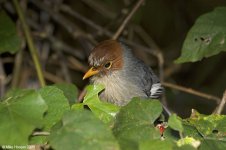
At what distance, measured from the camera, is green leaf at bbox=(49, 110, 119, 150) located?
75.7 inches

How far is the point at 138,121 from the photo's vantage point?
7.20 ft

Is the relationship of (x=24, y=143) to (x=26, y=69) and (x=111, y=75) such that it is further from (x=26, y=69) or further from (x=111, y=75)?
(x=26, y=69)

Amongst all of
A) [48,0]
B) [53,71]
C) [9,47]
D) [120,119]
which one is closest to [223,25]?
[120,119]

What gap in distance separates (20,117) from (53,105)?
418mm

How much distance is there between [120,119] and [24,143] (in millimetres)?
496

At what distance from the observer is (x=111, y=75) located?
4.64 m

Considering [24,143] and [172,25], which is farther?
[172,25]

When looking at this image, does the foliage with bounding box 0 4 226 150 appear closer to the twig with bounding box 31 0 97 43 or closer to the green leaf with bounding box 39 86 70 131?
the green leaf with bounding box 39 86 70 131

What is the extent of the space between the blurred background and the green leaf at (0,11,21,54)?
2.16 feet

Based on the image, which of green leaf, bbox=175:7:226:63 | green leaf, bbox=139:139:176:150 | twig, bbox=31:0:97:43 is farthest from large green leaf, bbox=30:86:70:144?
twig, bbox=31:0:97:43

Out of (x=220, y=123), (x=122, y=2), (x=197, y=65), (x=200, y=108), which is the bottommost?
(x=200, y=108)

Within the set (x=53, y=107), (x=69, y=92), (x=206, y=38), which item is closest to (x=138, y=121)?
(x=53, y=107)

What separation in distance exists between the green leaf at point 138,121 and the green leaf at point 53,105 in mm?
327

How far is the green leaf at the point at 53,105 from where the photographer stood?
2416mm
